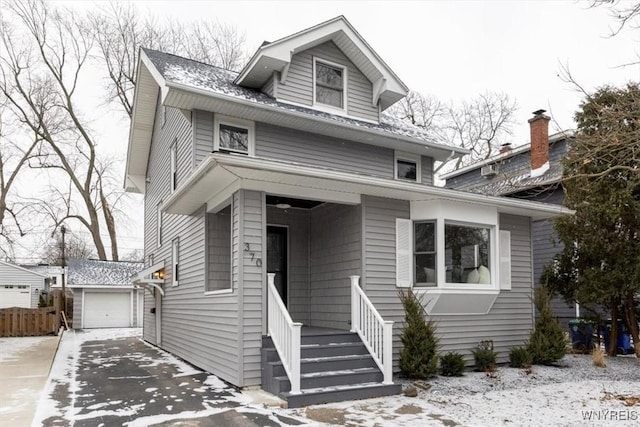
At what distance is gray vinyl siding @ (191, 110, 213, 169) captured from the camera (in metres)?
9.20

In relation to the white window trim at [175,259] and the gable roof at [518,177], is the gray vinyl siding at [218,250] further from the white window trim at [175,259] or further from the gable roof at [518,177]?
the gable roof at [518,177]

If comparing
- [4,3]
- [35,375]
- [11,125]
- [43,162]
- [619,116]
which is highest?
[4,3]

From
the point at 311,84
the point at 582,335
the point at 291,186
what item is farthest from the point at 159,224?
the point at 582,335

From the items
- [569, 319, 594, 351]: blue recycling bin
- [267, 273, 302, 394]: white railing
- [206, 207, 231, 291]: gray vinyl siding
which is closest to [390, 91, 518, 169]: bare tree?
[569, 319, 594, 351]: blue recycling bin

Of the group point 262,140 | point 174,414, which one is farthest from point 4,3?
point 174,414

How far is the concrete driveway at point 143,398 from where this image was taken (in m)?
5.48

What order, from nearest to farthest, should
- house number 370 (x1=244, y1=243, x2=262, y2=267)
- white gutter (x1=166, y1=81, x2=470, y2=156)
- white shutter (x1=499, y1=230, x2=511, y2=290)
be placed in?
house number 370 (x1=244, y1=243, x2=262, y2=267), white gutter (x1=166, y1=81, x2=470, y2=156), white shutter (x1=499, y1=230, x2=511, y2=290)

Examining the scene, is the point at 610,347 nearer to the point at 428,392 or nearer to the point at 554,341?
the point at 554,341

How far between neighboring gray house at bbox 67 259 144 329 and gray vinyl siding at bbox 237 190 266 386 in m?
17.3

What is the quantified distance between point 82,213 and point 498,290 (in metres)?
24.9

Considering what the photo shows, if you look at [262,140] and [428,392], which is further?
[262,140]

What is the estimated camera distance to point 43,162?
24.8 m

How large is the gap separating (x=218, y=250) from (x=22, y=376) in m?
3.91

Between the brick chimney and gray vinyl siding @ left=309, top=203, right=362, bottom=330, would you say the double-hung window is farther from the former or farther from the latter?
the brick chimney
